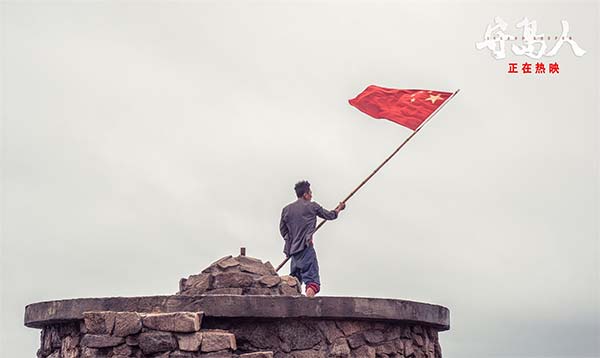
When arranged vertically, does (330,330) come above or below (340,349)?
above

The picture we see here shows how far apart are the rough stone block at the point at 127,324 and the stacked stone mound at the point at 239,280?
112cm

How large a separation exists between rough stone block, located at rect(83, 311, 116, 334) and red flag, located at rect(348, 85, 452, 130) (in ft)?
18.0

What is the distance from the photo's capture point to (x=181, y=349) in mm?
7887

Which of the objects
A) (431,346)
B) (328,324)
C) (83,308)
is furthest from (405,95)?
(83,308)

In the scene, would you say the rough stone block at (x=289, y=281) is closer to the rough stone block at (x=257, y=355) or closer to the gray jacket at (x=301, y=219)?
the gray jacket at (x=301, y=219)

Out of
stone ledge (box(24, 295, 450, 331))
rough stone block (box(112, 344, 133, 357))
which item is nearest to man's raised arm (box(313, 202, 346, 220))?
stone ledge (box(24, 295, 450, 331))

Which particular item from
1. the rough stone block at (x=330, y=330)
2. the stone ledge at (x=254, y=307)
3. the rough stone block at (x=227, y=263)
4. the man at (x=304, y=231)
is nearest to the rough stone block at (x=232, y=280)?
the rough stone block at (x=227, y=263)

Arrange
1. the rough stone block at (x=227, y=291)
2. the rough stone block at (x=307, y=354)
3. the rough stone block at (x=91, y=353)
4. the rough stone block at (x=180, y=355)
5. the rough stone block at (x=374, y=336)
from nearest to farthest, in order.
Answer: the rough stone block at (x=180, y=355) < the rough stone block at (x=91, y=353) < the rough stone block at (x=307, y=354) < the rough stone block at (x=374, y=336) < the rough stone block at (x=227, y=291)

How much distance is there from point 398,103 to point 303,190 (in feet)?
8.58

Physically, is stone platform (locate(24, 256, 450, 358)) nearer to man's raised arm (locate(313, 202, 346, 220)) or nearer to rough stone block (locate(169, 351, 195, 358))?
rough stone block (locate(169, 351, 195, 358))

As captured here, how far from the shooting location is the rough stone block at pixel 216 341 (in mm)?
7871

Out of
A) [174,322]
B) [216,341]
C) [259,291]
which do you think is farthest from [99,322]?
[259,291]

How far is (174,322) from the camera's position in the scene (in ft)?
26.0

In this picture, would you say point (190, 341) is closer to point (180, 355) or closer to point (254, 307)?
point (180, 355)
